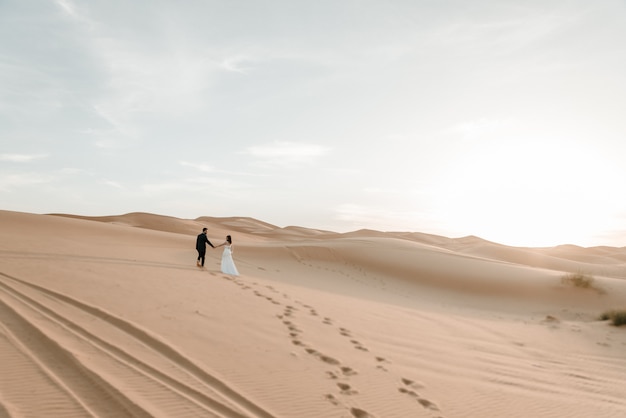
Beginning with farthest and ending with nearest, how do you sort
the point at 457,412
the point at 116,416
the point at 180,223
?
1. the point at 180,223
2. the point at 457,412
3. the point at 116,416

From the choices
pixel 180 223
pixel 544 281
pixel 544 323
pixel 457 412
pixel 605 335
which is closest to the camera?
pixel 457 412

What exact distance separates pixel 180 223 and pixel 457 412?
142 ft

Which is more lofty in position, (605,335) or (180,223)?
(180,223)

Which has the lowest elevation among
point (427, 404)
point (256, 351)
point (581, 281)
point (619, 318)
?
point (427, 404)

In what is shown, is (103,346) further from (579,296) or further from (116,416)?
(579,296)

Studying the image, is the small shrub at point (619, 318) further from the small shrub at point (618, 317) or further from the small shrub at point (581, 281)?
the small shrub at point (581, 281)

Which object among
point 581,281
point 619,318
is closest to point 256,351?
point 619,318

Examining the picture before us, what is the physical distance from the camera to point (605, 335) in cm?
1135

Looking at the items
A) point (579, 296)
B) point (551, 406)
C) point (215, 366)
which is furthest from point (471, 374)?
point (579, 296)

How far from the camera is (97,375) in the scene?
462 cm

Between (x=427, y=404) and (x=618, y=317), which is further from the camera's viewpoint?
(x=618, y=317)

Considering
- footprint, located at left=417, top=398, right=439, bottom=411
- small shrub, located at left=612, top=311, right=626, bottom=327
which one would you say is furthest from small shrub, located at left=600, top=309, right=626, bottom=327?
footprint, located at left=417, top=398, right=439, bottom=411

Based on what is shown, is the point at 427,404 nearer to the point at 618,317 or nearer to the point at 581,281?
the point at 618,317

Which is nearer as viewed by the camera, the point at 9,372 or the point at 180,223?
the point at 9,372
